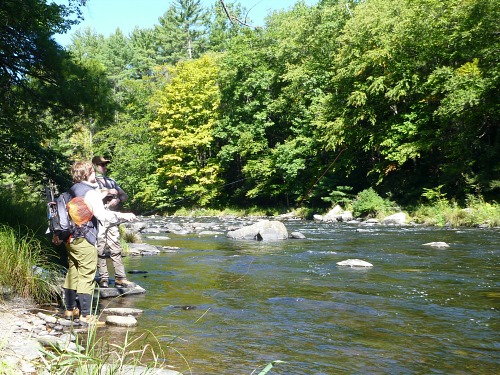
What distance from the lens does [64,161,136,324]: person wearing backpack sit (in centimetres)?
532

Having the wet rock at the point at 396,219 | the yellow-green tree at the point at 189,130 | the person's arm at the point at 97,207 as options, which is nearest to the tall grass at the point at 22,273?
the person's arm at the point at 97,207

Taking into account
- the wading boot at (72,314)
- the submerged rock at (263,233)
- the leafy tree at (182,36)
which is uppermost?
the leafy tree at (182,36)

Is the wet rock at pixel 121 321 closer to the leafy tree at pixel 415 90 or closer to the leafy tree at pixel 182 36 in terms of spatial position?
the leafy tree at pixel 415 90

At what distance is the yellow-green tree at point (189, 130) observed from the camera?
1561 inches

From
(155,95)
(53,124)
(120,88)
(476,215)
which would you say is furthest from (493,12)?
(120,88)

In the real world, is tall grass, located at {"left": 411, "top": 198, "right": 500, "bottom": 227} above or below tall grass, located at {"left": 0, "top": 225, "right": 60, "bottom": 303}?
below

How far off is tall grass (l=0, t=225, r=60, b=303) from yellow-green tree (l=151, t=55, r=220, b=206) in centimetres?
3250

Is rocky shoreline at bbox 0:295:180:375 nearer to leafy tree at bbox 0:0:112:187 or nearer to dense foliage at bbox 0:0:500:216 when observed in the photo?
dense foliage at bbox 0:0:500:216

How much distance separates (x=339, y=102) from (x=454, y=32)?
7.22 m

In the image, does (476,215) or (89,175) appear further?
(476,215)

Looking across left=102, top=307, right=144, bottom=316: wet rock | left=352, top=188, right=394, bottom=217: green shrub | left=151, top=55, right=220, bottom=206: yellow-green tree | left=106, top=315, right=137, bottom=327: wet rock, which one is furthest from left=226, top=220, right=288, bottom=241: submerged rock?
left=151, top=55, right=220, bottom=206: yellow-green tree

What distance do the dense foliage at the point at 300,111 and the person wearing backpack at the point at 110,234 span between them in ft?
7.75

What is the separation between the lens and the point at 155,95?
149 ft

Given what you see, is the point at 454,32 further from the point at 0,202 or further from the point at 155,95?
the point at 155,95
